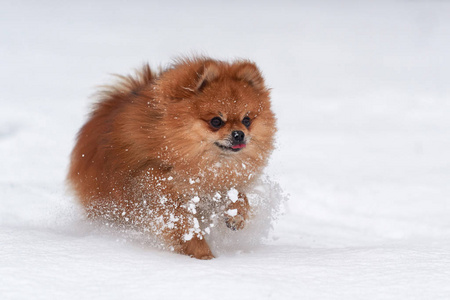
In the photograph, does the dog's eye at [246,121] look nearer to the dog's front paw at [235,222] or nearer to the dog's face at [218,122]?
the dog's face at [218,122]

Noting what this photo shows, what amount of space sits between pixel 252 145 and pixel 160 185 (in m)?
0.73

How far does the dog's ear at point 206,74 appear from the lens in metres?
3.78

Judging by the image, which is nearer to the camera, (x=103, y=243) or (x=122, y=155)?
(x=103, y=243)

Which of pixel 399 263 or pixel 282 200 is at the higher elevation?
pixel 282 200

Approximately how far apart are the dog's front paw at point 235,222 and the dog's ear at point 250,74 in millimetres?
1008

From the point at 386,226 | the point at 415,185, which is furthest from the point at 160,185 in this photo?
the point at 415,185

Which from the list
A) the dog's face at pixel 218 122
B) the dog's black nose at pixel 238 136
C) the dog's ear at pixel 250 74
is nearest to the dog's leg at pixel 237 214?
the dog's face at pixel 218 122

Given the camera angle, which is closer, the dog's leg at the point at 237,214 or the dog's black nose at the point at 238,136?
the dog's black nose at the point at 238,136

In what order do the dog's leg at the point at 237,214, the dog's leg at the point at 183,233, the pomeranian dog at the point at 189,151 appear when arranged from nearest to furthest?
the pomeranian dog at the point at 189,151 → the dog's leg at the point at 183,233 → the dog's leg at the point at 237,214

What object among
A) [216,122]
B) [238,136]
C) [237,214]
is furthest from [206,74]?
[237,214]

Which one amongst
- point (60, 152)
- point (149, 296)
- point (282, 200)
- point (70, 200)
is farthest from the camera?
point (60, 152)

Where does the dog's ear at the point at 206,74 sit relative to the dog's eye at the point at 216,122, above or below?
above

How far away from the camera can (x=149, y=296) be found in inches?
104

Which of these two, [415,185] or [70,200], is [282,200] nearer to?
[70,200]
